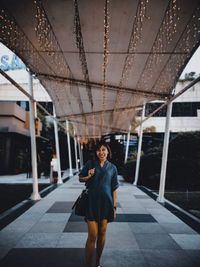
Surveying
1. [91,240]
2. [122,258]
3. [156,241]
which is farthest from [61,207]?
[91,240]

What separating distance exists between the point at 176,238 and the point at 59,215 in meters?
2.92

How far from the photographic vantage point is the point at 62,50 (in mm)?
5395

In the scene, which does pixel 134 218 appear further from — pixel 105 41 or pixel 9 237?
pixel 105 41

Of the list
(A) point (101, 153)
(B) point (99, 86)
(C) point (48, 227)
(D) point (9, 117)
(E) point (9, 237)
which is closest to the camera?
(A) point (101, 153)

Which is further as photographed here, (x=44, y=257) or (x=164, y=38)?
(x=164, y=38)

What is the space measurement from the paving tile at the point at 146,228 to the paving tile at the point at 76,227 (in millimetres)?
1044

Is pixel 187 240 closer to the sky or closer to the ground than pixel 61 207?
closer to the sky

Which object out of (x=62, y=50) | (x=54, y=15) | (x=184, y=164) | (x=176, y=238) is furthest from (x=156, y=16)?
(x=184, y=164)

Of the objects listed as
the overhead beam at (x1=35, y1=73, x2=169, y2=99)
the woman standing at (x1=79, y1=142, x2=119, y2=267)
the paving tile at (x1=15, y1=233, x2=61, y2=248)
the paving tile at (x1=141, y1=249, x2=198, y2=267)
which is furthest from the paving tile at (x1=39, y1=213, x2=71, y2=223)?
the overhead beam at (x1=35, y1=73, x2=169, y2=99)

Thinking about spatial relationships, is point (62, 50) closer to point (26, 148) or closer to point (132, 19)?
point (132, 19)

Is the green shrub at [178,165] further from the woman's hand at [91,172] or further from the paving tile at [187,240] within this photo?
the woman's hand at [91,172]

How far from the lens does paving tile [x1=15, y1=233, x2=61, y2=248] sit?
128 inches

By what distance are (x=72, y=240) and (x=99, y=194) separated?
5.38ft

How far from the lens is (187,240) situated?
356 centimetres
